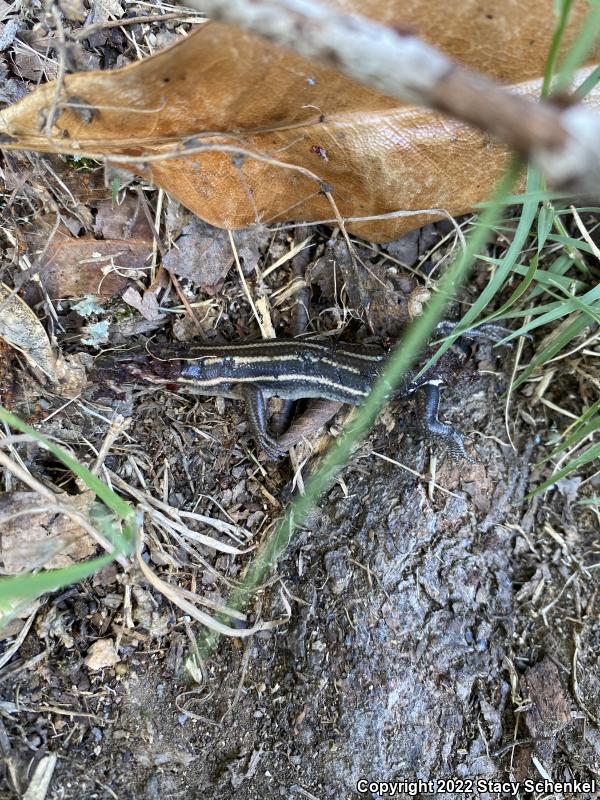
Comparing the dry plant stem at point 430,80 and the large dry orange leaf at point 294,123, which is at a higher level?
the dry plant stem at point 430,80

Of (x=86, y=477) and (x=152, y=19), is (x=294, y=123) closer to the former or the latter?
(x=152, y=19)

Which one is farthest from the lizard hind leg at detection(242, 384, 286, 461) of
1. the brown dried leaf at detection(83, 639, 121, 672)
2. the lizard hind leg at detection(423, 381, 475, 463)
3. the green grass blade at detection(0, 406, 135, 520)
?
the brown dried leaf at detection(83, 639, 121, 672)

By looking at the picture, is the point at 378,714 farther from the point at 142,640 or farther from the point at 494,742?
the point at 142,640

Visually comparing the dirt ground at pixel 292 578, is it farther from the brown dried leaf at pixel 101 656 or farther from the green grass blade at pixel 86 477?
the green grass blade at pixel 86 477

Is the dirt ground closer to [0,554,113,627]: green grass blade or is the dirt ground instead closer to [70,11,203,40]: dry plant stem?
[70,11,203,40]: dry plant stem

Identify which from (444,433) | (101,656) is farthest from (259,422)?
(101,656)

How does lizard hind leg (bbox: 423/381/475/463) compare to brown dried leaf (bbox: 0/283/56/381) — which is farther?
lizard hind leg (bbox: 423/381/475/463)

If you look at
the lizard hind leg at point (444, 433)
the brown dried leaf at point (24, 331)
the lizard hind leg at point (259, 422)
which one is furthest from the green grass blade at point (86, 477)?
the lizard hind leg at point (444, 433)
